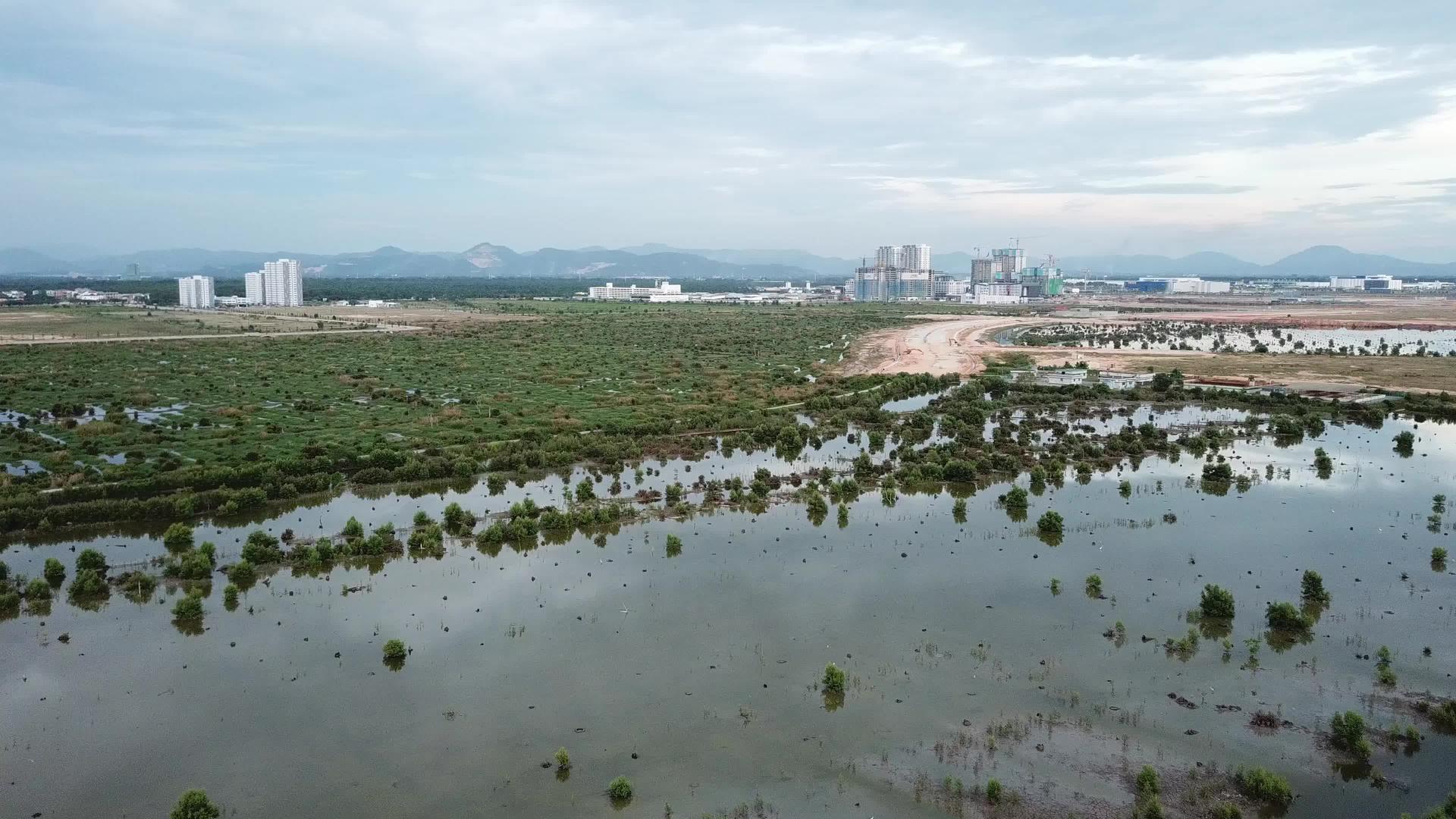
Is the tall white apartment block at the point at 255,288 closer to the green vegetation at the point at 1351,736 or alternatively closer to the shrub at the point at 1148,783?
the shrub at the point at 1148,783

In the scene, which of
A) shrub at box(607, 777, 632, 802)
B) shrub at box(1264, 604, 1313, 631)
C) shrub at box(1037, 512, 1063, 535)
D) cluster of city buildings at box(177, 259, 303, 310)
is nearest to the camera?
shrub at box(607, 777, 632, 802)

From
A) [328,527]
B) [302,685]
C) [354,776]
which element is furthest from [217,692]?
[328,527]

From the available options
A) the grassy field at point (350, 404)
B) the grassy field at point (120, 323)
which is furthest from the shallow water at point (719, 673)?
the grassy field at point (120, 323)

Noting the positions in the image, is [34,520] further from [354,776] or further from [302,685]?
[354,776]

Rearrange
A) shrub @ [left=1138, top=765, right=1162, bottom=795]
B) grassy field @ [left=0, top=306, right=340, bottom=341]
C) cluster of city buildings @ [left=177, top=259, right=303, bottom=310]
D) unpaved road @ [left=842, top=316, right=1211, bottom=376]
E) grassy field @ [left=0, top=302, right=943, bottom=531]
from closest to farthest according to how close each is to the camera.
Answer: shrub @ [left=1138, top=765, right=1162, bottom=795] → grassy field @ [left=0, top=302, right=943, bottom=531] → unpaved road @ [left=842, top=316, right=1211, bottom=376] → grassy field @ [left=0, top=306, right=340, bottom=341] → cluster of city buildings @ [left=177, top=259, right=303, bottom=310]

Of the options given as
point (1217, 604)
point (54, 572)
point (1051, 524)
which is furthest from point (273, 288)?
point (1217, 604)

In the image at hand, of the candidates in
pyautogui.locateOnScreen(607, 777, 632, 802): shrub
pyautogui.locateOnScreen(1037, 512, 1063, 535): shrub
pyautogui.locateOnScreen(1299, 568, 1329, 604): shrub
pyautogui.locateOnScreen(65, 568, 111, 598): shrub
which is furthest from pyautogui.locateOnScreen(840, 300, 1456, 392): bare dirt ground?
pyautogui.locateOnScreen(607, 777, 632, 802): shrub

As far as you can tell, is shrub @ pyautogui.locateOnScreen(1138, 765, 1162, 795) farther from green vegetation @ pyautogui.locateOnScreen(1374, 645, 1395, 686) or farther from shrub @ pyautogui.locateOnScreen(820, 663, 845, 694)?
green vegetation @ pyautogui.locateOnScreen(1374, 645, 1395, 686)
